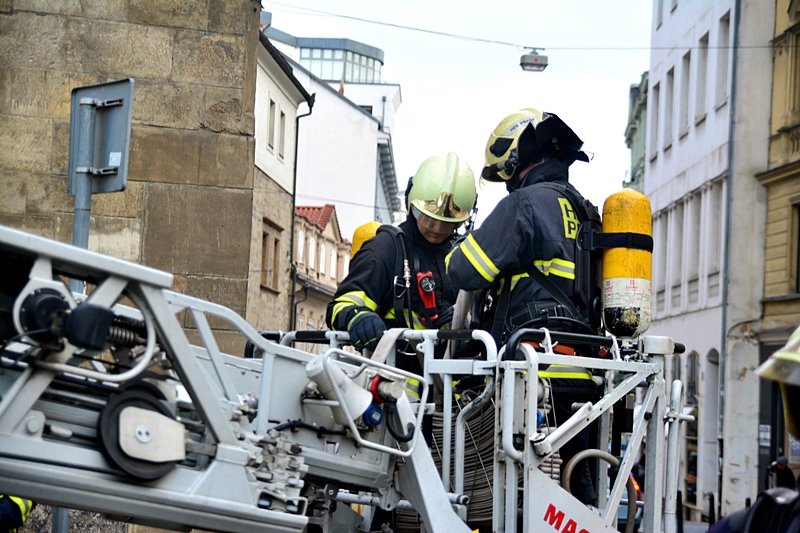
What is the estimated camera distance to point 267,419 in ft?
15.7

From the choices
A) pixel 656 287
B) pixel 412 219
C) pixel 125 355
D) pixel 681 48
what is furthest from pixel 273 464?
pixel 656 287

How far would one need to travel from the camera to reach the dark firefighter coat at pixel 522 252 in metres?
6.10

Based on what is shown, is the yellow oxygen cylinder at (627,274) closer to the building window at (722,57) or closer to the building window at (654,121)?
the building window at (722,57)

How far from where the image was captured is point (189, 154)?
328 inches

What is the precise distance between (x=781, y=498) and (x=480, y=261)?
342cm

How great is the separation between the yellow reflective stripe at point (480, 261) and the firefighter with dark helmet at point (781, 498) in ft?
10.9

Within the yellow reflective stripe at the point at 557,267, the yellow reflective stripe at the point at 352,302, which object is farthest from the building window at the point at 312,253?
the yellow reflective stripe at the point at 557,267

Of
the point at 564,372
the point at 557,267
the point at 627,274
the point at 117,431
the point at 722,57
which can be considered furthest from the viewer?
the point at 722,57

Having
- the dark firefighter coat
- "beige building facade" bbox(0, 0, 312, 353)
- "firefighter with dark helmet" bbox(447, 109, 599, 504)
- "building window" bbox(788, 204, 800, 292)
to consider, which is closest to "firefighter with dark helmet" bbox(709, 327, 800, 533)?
"firefighter with dark helmet" bbox(447, 109, 599, 504)

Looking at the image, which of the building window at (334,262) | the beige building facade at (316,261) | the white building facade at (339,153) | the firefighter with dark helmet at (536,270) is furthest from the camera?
the white building facade at (339,153)

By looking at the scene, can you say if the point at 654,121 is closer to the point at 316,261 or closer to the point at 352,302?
the point at 316,261

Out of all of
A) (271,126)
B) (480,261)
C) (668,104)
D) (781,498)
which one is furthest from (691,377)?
(781,498)

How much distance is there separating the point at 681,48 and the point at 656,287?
23.9 feet

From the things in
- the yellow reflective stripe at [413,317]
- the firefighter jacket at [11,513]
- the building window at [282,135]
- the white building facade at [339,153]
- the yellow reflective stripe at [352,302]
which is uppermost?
the white building facade at [339,153]
